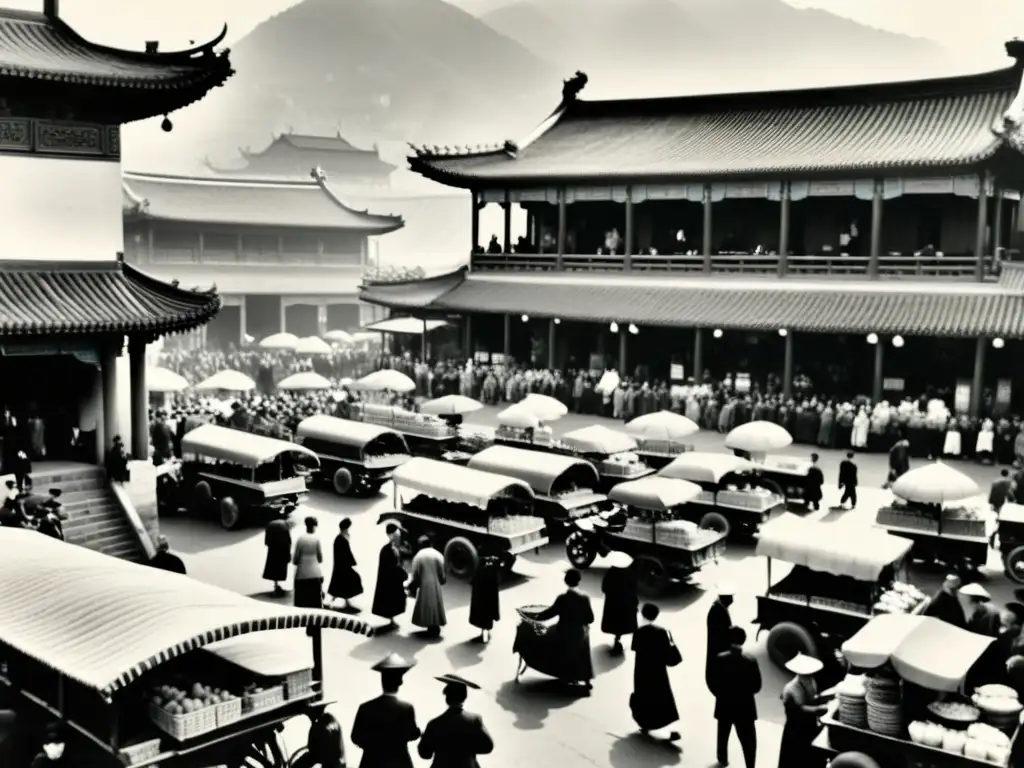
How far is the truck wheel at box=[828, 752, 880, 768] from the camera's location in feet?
30.5

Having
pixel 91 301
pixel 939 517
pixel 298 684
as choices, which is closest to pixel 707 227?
pixel 939 517

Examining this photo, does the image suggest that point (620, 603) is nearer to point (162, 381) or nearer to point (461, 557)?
point (461, 557)

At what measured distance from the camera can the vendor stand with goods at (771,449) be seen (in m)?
21.2

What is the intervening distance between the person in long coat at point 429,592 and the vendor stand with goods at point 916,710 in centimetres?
608

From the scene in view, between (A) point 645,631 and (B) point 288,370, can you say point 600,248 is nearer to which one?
(B) point 288,370

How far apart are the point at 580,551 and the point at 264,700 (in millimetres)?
9348

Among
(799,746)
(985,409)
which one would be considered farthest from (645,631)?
(985,409)

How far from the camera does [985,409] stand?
28281 millimetres

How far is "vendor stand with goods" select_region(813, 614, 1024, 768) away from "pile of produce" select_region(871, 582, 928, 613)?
2.76 m

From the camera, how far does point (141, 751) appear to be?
8.82 metres

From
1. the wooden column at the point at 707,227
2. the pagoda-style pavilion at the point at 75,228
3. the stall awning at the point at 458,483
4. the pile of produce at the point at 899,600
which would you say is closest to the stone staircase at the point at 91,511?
the pagoda-style pavilion at the point at 75,228

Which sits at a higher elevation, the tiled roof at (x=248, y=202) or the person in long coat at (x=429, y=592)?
Result: the tiled roof at (x=248, y=202)

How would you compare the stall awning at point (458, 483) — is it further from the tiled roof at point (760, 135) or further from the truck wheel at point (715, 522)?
the tiled roof at point (760, 135)

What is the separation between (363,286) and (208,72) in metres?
23.4
